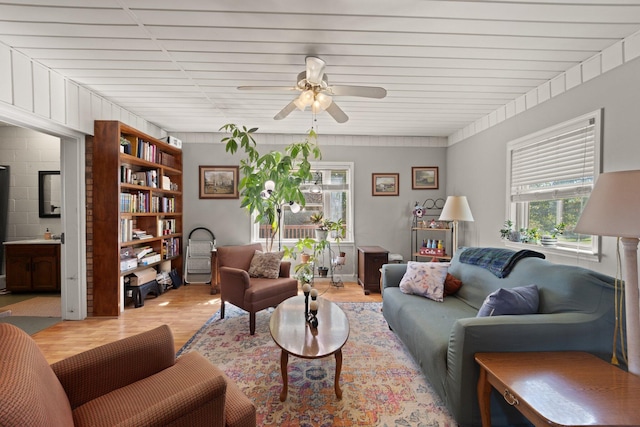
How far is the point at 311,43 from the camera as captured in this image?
6.63 ft

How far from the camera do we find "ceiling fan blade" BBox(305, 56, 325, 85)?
6.48 feet

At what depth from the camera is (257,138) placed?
14.5 ft

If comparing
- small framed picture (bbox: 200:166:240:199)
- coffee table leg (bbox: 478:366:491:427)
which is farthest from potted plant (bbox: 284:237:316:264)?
coffee table leg (bbox: 478:366:491:427)

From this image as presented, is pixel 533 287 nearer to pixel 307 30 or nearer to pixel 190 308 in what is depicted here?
pixel 307 30

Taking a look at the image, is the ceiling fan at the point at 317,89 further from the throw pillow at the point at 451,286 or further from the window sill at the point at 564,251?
the window sill at the point at 564,251

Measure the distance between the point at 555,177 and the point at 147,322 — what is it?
171 inches

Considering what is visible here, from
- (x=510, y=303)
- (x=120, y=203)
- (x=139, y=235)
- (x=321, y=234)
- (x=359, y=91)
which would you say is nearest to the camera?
(x=510, y=303)

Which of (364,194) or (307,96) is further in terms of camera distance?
(364,194)

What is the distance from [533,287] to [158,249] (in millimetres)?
4236

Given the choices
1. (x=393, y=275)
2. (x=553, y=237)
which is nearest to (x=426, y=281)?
(x=393, y=275)

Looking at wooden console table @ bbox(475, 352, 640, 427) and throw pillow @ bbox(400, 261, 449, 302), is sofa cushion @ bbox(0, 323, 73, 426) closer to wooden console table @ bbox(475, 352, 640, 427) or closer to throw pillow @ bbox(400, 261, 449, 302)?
wooden console table @ bbox(475, 352, 640, 427)

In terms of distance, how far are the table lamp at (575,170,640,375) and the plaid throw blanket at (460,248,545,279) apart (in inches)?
31.4

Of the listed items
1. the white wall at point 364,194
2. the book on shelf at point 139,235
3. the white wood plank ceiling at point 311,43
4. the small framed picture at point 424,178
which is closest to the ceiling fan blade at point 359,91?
the white wood plank ceiling at point 311,43

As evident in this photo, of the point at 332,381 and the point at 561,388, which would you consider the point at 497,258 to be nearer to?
the point at 561,388
